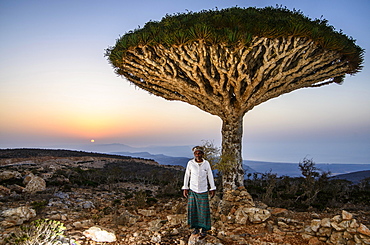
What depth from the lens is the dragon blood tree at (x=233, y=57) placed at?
18.1 feet

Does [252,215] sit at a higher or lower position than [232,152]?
lower

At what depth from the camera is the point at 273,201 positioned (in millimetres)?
8766

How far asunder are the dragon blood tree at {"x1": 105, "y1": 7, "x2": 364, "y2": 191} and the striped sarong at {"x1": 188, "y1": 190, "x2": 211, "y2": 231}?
230cm

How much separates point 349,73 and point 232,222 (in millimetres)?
5760

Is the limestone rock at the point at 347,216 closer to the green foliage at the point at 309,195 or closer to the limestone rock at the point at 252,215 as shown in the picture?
the limestone rock at the point at 252,215

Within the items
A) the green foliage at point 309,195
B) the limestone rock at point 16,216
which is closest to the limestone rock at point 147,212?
the limestone rock at point 16,216

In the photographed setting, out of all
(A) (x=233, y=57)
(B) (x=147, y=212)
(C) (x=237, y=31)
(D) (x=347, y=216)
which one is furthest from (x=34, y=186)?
(D) (x=347, y=216)

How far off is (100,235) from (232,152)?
13.8 feet

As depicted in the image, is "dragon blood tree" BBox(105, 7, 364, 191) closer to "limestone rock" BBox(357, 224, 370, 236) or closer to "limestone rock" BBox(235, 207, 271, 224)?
"limestone rock" BBox(235, 207, 271, 224)

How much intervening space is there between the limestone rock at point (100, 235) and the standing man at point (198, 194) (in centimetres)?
159

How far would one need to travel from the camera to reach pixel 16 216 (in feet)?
17.6

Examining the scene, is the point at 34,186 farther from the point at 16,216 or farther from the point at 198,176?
the point at 198,176

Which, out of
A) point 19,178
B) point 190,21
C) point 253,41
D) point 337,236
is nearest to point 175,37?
point 190,21

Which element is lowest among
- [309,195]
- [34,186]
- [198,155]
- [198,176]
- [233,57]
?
[34,186]
